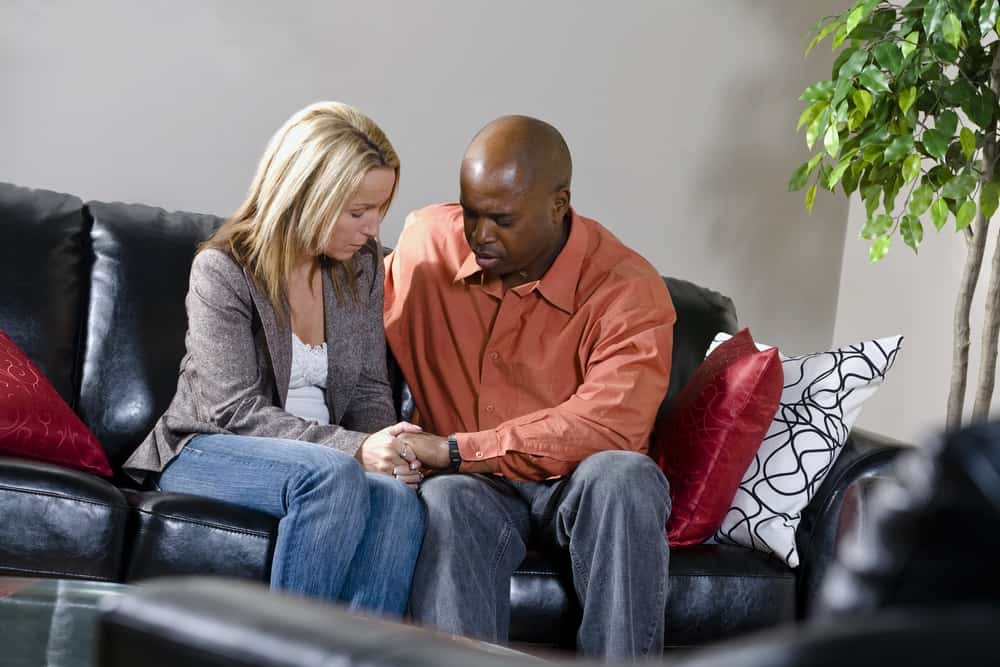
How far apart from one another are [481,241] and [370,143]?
11.4 inches

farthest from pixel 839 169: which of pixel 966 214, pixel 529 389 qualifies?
pixel 529 389

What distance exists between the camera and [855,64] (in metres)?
2.90

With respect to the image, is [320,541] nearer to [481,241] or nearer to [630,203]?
[481,241]

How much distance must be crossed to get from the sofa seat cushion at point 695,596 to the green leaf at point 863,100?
1.13 meters

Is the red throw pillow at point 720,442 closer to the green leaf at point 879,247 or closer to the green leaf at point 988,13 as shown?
the green leaf at point 879,247

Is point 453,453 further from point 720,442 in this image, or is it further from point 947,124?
point 947,124

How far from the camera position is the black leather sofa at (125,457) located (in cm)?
202

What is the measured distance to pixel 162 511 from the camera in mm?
2051

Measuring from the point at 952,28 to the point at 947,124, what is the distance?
0.80ft

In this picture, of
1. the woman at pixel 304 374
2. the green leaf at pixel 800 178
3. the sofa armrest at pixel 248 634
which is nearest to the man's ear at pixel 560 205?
the woman at pixel 304 374

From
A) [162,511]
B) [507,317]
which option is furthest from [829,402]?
[162,511]

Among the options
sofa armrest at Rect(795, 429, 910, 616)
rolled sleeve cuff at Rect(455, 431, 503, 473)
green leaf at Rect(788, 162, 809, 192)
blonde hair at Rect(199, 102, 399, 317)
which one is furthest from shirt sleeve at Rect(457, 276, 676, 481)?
green leaf at Rect(788, 162, 809, 192)

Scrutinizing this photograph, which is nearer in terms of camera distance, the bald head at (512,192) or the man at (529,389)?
the man at (529,389)

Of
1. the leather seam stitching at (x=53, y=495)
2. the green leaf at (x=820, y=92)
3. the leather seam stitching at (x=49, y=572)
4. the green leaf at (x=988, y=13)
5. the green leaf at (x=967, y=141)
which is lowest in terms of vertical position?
the leather seam stitching at (x=49, y=572)
